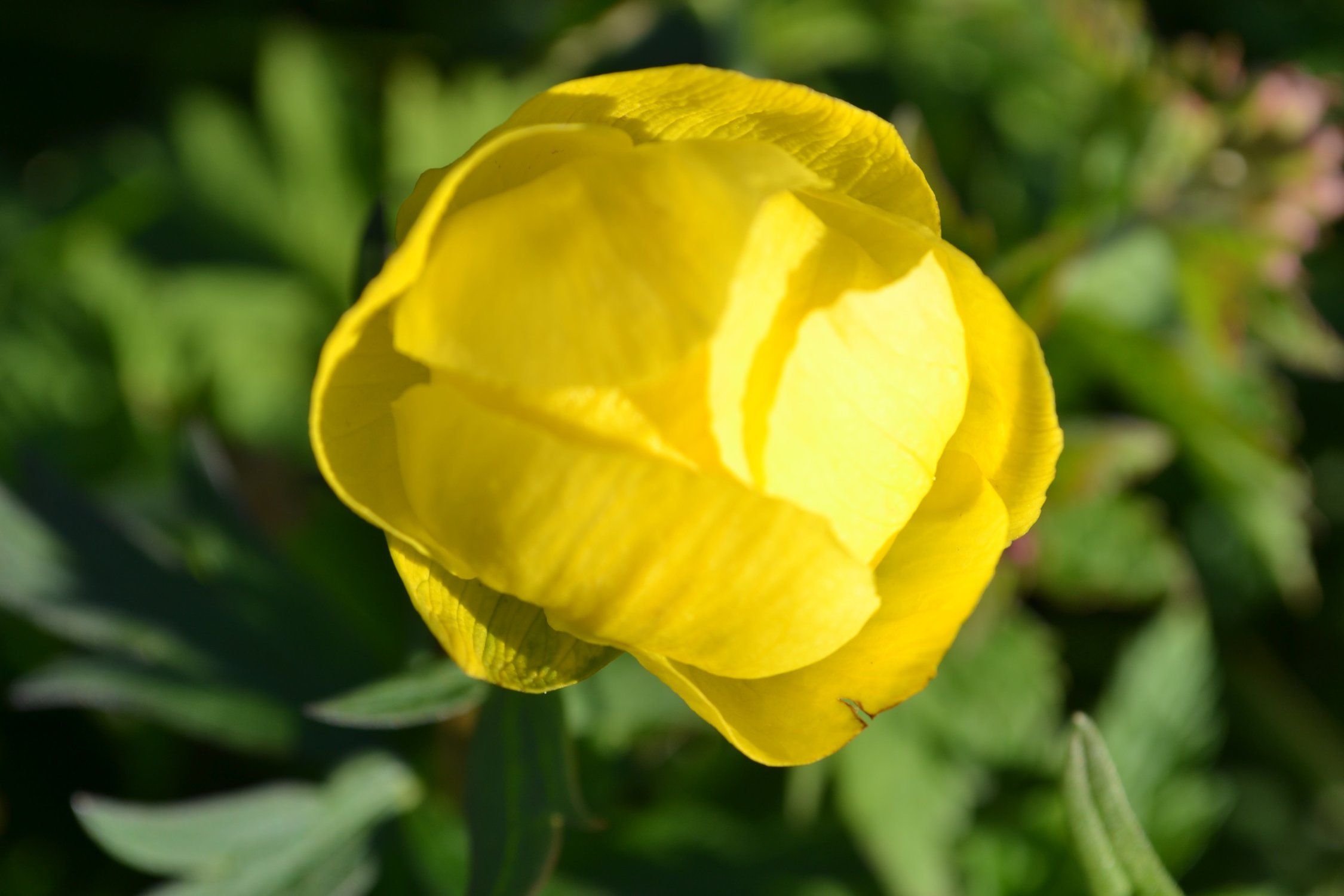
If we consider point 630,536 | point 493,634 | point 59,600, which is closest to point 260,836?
point 59,600

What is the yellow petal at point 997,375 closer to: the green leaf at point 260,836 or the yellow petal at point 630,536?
the yellow petal at point 630,536

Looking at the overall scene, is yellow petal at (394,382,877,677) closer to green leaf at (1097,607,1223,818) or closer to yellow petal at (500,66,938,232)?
yellow petal at (500,66,938,232)

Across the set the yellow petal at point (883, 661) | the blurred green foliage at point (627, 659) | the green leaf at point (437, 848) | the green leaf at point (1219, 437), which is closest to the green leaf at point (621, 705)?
the blurred green foliage at point (627, 659)

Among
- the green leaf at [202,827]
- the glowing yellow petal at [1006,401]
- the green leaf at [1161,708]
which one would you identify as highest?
the glowing yellow petal at [1006,401]

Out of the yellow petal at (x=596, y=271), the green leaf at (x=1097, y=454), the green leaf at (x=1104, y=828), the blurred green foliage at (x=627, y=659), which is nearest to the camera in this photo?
the yellow petal at (x=596, y=271)

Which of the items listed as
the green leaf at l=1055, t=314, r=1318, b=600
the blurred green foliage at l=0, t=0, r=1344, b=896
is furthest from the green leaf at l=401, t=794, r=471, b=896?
the green leaf at l=1055, t=314, r=1318, b=600

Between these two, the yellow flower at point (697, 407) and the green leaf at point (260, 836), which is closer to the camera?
the yellow flower at point (697, 407)

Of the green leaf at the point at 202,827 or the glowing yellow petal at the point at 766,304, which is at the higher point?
the glowing yellow petal at the point at 766,304
